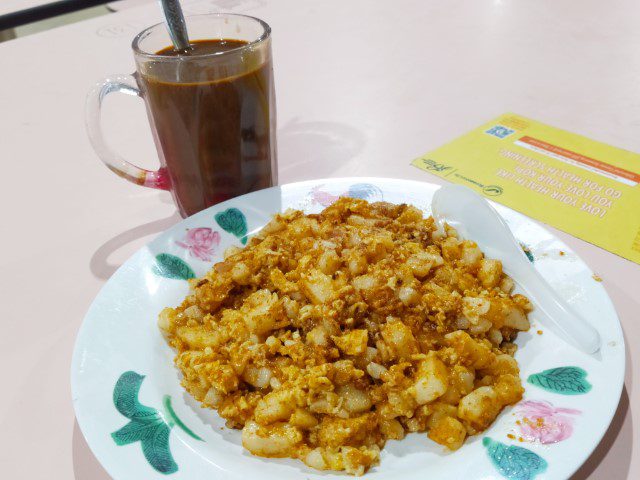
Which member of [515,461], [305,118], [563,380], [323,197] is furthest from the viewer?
[305,118]

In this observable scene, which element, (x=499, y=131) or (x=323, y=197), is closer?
(x=323, y=197)

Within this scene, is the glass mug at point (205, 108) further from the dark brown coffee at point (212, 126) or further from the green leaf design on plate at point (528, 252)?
the green leaf design on plate at point (528, 252)

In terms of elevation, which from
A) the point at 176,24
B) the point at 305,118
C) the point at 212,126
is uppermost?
the point at 176,24

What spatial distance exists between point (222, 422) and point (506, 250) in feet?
2.02

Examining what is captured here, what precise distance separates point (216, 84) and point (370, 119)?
79cm

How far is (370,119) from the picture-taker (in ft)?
5.90

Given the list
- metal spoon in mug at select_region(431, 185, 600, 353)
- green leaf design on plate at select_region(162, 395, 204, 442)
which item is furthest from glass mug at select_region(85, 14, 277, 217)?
green leaf design on plate at select_region(162, 395, 204, 442)

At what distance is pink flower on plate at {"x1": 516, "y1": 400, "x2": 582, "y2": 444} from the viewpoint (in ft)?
2.26

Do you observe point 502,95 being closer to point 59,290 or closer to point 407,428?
point 407,428

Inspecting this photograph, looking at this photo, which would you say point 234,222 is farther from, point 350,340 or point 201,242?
point 350,340

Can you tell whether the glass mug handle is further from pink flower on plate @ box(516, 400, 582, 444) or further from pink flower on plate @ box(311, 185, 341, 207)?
pink flower on plate @ box(516, 400, 582, 444)

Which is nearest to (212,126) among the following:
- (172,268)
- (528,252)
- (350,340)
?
(172,268)

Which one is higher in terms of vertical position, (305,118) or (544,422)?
(544,422)

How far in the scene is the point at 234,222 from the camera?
46.1 inches
